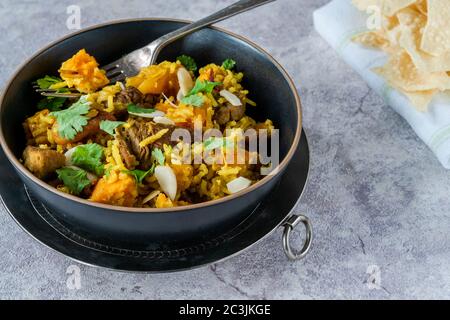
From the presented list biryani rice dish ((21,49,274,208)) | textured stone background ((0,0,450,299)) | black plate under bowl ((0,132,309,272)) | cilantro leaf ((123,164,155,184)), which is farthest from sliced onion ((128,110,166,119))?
textured stone background ((0,0,450,299))

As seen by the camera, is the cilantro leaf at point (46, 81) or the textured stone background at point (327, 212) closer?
the textured stone background at point (327, 212)

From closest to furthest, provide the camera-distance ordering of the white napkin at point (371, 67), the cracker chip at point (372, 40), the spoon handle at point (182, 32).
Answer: the spoon handle at point (182, 32) → the white napkin at point (371, 67) → the cracker chip at point (372, 40)

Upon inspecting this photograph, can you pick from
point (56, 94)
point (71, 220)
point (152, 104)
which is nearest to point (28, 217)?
point (71, 220)

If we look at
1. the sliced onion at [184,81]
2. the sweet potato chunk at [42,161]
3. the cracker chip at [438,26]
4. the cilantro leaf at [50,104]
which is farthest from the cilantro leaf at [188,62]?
the cracker chip at [438,26]

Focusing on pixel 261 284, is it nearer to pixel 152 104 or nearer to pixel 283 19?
pixel 152 104

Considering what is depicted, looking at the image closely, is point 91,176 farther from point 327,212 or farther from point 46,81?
point 327,212

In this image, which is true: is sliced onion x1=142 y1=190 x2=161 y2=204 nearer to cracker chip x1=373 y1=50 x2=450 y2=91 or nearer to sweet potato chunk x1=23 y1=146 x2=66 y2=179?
sweet potato chunk x1=23 y1=146 x2=66 y2=179

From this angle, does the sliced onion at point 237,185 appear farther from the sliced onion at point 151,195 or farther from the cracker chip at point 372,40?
the cracker chip at point 372,40
